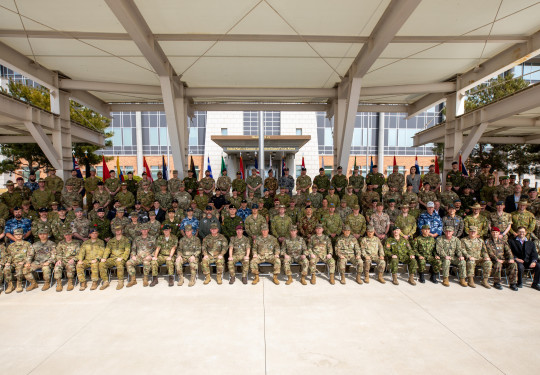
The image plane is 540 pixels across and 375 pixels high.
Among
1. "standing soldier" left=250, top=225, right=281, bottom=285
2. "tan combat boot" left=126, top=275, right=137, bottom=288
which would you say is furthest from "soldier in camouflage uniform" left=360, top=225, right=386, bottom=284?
"tan combat boot" left=126, top=275, right=137, bottom=288

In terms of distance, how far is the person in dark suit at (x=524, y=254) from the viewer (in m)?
5.79

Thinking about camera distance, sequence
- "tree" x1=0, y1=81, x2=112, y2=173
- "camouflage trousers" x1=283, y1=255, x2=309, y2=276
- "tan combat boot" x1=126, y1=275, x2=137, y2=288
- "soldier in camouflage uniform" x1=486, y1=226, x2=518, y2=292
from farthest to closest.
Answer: "tree" x1=0, y1=81, x2=112, y2=173 → "camouflage trousers" x1=283, y1=255, x2=309, y2=276 → "tan combat boot" x1=126, y1=275, x2=137, y2=288 → "soldier in camouflage uniform" x1=486, y1=226, x2=518, y2=292

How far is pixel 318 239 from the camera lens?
6.30 m

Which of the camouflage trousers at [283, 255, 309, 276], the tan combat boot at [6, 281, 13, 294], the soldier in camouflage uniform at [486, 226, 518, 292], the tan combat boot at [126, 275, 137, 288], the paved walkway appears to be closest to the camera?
the paved walkway

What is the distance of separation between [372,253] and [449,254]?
5.32 ft

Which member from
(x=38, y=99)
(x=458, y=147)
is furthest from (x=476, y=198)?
(x=38, y=99)

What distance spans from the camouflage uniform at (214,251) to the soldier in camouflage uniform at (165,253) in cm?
67

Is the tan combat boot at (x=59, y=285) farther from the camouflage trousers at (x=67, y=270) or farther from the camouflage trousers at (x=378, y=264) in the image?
the camouflage trousers at (x=378, y=264)

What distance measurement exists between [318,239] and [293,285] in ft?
3.84

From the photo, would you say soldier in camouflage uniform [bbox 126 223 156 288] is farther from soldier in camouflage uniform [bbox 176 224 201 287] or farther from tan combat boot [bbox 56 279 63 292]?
tan combat boot [bbox 56 279 63 292]

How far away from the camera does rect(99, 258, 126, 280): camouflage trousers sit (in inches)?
231

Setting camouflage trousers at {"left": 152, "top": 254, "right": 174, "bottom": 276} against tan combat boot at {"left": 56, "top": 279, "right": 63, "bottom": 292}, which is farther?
camouflage trousers at {"left": 152, "top": 254, "right": 174, "bottom": 276}

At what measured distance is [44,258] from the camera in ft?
19.8

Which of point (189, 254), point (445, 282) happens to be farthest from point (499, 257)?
point (189, 254)
